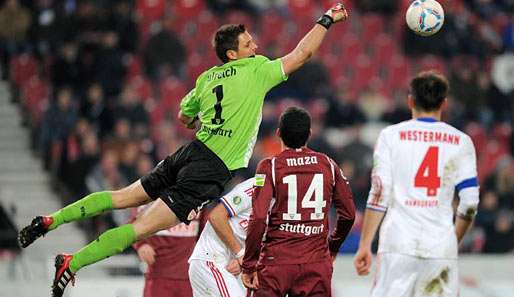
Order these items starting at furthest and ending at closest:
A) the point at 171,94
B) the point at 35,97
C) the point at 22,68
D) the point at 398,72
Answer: the point at 398,72, the point at 171,94, the point at 22,68, the point at 35,97

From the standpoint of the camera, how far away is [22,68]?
17062mm

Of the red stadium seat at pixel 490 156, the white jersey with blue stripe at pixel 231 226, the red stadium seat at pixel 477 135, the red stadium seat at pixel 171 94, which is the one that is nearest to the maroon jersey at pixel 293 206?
the white jersey with blue stripe at pixel 231 226

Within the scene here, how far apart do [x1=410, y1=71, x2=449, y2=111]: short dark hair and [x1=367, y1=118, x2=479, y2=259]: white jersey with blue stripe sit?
0.13 m

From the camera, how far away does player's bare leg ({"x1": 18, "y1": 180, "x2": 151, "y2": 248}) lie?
27.3 feet

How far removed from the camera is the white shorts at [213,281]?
8.32m

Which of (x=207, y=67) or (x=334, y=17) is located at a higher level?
(x=207, y=67)

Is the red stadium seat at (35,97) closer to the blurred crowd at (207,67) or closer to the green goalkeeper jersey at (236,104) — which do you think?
the blurred crowd at (207,67)

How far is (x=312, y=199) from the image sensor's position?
7.70m

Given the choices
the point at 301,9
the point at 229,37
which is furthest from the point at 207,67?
the point at 229,37

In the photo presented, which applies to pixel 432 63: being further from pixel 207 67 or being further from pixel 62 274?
pixel 62 274

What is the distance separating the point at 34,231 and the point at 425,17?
10.9 ft

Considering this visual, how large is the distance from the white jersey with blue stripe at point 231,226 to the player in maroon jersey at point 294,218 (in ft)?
1.88

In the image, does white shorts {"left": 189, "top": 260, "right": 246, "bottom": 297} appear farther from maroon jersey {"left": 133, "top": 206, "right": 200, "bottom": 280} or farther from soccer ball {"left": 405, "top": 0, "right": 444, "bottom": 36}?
soccer ball {"left": 405, "top": 0, "right": 444, "bottom": 36}

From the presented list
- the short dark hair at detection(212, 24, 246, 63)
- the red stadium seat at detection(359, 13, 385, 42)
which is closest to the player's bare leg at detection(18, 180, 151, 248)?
the short dark hair at detection(212, 24, 246, 63)
